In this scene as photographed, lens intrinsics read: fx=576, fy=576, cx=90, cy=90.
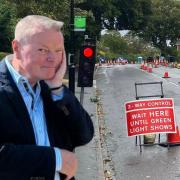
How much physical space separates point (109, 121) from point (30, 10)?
12.3 meters

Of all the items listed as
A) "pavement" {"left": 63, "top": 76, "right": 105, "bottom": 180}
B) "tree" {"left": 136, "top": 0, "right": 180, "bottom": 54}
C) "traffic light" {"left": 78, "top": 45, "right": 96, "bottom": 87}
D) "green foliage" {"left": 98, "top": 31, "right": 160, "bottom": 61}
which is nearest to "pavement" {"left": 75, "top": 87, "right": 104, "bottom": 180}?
"pavement" {"left": 63, "top": 76, "right": 105, "bottom": 180}

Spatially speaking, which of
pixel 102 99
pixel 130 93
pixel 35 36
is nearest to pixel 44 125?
pixel 35 36

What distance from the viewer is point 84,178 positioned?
8.04 m

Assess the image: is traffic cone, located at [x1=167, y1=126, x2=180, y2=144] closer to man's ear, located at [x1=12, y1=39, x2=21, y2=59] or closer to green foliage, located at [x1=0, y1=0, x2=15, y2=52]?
man's ear, located at [x1=12, y1=39, x2=21, y2=59]

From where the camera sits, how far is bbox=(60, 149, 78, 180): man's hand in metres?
2.75

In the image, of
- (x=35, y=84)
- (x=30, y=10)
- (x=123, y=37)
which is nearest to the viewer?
(x=35, y=84)

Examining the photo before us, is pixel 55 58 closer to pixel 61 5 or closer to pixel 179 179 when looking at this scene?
pixel 179 179

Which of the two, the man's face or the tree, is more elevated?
the man's face

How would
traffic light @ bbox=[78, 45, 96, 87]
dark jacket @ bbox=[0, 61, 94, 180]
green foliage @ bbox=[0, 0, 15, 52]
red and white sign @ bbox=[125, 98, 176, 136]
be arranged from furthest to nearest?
green foliage @ bbox=[0, 0, 15, 52]
traffic light @ bbox=[78, 45, 96, 87]
red and white sign @ bbox=[125, 98, 176, 136]
dark jacket @ bbox=[0, 61, 94, 180]

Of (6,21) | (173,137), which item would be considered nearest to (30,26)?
(173,137)

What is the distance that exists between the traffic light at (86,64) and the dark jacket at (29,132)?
8555mm

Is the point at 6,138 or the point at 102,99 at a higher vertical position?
the point at 6,138

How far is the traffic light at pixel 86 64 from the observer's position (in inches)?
452

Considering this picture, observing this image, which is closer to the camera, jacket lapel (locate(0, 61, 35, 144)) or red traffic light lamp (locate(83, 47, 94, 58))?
jacket lapel (locate(0, 61, 35, 144))
